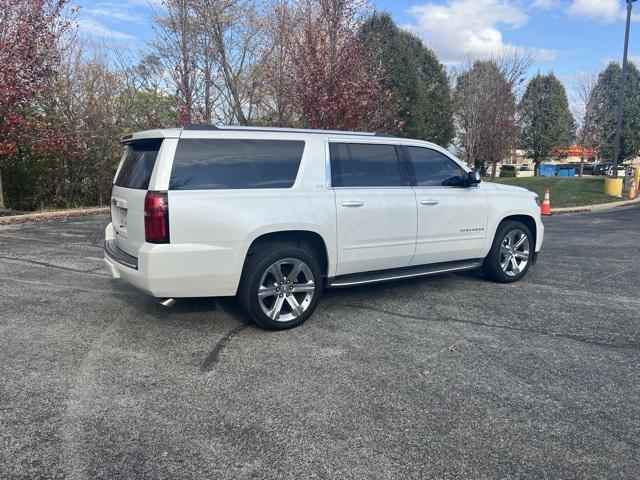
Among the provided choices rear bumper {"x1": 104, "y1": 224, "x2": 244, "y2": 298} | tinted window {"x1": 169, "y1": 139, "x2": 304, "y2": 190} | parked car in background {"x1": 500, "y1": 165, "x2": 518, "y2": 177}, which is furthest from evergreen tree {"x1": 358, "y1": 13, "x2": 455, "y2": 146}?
parked car in background {"x1": 500, "y1": 165, "x2": 518, "y2": 177}

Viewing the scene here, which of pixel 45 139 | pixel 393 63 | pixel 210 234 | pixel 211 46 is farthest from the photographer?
pixel 393 63

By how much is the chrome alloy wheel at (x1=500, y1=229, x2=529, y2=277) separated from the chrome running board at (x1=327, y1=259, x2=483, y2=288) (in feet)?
1.42

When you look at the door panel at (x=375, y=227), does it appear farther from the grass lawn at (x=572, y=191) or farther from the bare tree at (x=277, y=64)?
the grass lawn at (x=572, y=191)

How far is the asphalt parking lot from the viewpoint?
105 inches

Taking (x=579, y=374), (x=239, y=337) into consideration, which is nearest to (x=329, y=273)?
(x=239, y=337)

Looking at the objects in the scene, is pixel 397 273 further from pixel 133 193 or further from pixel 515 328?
pixel 133 193

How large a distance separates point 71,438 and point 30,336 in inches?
77.5

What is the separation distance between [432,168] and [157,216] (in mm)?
3185

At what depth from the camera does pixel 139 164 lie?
14.8ft

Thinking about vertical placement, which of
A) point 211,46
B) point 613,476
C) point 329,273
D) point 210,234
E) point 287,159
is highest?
point 211,46

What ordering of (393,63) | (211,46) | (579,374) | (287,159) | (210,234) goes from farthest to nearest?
(393,63)
(211,46)
(287,159)
(210,234)
(579,374)

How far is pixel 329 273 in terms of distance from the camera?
4922 millimetres

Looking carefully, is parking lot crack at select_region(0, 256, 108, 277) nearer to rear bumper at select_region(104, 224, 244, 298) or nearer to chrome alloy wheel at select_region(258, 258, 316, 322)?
rear bumper at select_region(104, 224, 244, 298)

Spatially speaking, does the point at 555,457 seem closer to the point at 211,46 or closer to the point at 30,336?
the point at 30,336
